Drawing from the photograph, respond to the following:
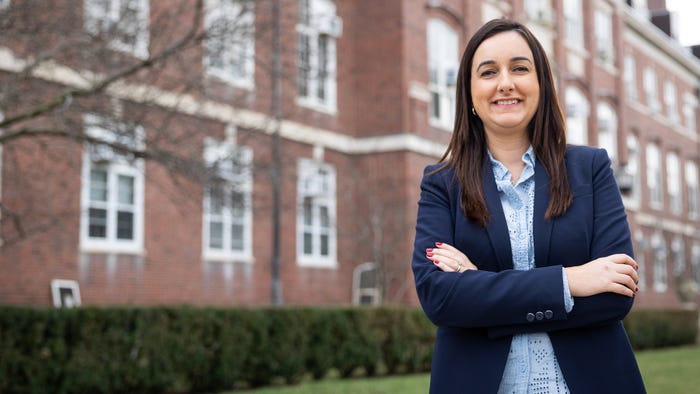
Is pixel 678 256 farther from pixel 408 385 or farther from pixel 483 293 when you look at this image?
pixel 483 293

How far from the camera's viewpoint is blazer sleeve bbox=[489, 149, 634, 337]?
235 centimetres

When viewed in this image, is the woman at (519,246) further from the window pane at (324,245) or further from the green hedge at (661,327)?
the green hedge at (661,327)

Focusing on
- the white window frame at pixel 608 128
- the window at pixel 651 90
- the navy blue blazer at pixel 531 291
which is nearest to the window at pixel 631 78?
the window at pixel 651 90

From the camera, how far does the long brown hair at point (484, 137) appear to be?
2.48m

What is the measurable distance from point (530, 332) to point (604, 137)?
104 ft

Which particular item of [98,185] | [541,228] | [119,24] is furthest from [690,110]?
[541,228]

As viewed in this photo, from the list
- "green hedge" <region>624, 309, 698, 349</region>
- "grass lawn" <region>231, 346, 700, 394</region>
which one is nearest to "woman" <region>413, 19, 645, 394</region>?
"grass lawn" <region>231, 346, 700, 394</region>

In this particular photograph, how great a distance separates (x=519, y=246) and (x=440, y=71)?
22.0 m

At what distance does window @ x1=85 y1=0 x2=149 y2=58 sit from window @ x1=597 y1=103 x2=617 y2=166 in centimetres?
2395

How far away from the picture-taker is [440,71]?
948 inches

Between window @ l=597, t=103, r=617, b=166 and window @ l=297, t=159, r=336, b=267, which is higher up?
window @ l=597, t=103, r=617, b=166

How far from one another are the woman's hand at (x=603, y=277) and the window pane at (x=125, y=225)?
15.4 m

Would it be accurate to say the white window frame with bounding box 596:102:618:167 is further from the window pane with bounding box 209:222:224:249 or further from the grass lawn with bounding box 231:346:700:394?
the window pane with bounding box 209:222:224:249

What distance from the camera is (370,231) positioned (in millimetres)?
21875
